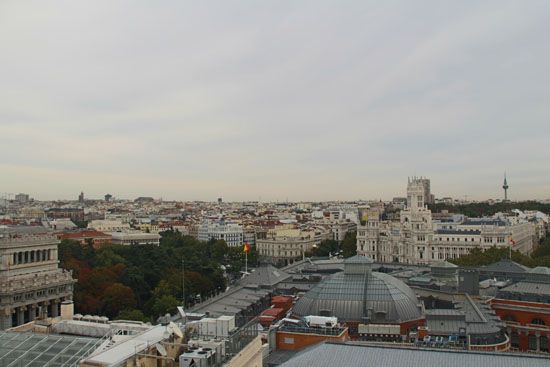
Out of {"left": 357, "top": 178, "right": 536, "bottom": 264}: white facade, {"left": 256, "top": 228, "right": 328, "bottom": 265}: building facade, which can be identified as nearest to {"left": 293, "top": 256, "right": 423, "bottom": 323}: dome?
{"left": 357, "top": 178, "right": 536, "bottom": 264}: white facade

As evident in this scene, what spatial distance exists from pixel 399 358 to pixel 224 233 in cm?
13232

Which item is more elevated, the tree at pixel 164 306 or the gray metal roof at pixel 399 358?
the gray metal roof at pixel 399 358

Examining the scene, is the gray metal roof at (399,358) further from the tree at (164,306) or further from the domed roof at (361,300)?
the tree at (164,306)

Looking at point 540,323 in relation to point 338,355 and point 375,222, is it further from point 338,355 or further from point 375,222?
point 375,222

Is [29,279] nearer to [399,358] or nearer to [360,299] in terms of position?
[360,299]

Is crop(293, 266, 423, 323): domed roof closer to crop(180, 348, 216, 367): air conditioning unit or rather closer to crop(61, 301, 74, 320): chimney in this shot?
crop(61, 301, 74, 320): chimney

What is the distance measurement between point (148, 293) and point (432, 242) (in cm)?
6484

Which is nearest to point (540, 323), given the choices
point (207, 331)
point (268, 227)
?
point (207, 331)

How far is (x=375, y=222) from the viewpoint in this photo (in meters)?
122

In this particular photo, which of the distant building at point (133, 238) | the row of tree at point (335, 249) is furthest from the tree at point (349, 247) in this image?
the distant building at point (133, 238)

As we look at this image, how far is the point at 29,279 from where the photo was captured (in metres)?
52.8

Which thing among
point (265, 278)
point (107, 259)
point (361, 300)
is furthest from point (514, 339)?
point (107, 259)

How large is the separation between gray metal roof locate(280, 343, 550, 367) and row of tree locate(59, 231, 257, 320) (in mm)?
29838

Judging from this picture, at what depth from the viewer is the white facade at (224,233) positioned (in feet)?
511
